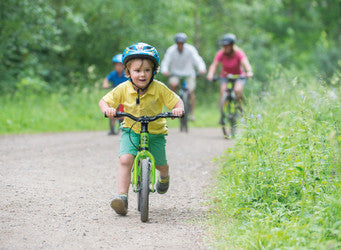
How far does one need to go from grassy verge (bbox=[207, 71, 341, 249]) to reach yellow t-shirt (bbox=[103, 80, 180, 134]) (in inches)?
40.1

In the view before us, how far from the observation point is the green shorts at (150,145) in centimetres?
516

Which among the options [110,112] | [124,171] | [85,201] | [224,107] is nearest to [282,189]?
Result: [124,171]

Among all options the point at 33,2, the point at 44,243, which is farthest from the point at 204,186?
the point at 33,2

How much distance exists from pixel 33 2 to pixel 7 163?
765 cm

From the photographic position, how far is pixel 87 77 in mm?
19969

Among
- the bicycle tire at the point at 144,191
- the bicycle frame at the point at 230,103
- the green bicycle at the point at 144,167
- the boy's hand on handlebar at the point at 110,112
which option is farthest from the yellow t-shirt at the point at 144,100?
the bicycle frame at the point at 230,103

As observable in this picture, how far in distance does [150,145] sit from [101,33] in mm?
15033

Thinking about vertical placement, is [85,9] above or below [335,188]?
above

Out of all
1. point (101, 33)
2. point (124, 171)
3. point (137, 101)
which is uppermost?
point (101, 33)

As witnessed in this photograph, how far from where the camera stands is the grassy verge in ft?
12.9

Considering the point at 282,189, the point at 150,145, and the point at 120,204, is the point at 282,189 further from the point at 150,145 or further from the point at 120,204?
the point at 120,204

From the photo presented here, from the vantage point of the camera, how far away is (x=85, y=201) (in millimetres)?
5664

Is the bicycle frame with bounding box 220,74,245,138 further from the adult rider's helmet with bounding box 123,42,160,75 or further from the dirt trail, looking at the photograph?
the adult rider's helmet with bounding box 123,42,160,75

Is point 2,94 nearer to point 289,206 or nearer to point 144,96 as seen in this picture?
point 144,96
